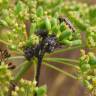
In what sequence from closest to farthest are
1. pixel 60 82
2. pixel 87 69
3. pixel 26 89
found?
1. pixel 26 89
2. pixel 87 69
3. pixel 60 82

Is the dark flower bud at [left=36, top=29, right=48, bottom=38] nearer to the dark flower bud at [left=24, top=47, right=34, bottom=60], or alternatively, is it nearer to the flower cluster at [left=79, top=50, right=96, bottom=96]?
the dark flower bud at [left=24, top=47, right=34, bottom=60]

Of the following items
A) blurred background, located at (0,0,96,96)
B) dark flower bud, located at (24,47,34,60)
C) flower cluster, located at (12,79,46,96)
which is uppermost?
dark flower bud, located at (24,47,34,60)

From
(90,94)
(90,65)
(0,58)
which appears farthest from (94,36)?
(0,58)

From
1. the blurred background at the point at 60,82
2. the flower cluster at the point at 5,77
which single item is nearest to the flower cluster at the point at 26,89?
the flower cluster at the point at 5,77

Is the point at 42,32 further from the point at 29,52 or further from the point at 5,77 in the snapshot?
the point at 5,77

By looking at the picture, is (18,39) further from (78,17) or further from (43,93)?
(78,17)

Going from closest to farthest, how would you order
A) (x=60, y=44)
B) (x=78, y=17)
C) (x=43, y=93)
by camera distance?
(x=43, y=93) → (x=60, y=44) → (x=78, y=17)

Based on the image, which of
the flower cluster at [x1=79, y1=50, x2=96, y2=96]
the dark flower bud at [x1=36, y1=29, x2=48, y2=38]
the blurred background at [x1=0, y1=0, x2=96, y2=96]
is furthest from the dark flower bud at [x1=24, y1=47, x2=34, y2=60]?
the blurred background at [x1=0, y1=0, x2=96, y2=96]

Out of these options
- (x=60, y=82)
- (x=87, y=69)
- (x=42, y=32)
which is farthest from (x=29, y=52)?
(x=60, y=82)

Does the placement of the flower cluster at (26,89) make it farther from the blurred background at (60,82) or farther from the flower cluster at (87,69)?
the blurred background at (60,82)

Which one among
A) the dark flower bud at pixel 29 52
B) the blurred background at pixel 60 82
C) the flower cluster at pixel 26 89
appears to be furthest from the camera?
the blurred background at pixel 60 82

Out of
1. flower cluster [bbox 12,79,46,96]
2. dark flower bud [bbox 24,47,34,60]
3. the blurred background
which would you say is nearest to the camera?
flower cluster [bbox 12,79,46,96]
